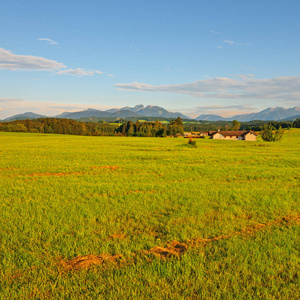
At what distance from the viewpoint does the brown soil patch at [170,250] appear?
251 inches

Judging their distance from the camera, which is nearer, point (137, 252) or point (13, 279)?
point (13, 279)

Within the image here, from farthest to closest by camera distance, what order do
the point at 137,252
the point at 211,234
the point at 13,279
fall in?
the point at 211,234 → the point at 137,252 → the point at 13,279

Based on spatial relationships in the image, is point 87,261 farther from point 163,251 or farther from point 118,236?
point 163,251

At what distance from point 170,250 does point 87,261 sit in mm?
2502

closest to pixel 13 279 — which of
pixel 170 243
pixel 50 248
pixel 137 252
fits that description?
pixel 50 248

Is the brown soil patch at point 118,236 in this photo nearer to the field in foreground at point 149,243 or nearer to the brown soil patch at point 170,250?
the field in foreground at point 149,243

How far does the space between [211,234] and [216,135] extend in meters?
147

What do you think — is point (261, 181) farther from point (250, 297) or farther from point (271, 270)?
point (250, 297)

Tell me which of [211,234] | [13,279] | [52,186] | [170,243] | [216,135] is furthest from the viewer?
[216,135]

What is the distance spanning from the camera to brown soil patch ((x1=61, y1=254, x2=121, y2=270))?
5.83 meters

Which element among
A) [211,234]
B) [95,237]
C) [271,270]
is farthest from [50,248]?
[271,270]

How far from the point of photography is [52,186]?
582 inches

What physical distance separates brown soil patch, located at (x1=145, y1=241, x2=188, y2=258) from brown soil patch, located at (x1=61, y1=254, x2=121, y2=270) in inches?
44.6

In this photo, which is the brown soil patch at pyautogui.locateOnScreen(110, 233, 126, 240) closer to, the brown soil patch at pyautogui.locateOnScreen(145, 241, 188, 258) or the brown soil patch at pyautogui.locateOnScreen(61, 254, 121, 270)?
the brown soil patch at pyautogui.locateOnScreen(61, 254, 121, 270)
